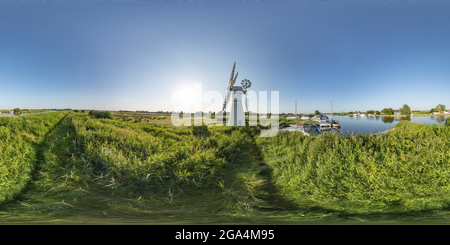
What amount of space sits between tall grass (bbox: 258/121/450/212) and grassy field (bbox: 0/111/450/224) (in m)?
0.02

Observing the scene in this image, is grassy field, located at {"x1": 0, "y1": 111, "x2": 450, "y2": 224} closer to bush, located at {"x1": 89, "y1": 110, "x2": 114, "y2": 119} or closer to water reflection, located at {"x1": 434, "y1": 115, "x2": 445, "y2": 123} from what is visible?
water reflection, located at {"x1": 434, "y1": 115, "x2": 445, "y2": 123}

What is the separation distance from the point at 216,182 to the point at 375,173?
9.07ft

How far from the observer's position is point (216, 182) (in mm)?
2953

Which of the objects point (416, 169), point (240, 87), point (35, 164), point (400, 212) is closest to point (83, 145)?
point (35, 164)


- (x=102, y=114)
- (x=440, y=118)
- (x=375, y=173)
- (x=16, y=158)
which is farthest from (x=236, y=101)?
(x=16, y=158)

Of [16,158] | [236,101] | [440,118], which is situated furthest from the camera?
[236,101]

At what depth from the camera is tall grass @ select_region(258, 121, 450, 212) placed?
82.6 inches

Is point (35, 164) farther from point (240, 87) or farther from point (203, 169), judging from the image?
point (240, 87)

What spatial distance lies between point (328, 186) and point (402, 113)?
5153mm

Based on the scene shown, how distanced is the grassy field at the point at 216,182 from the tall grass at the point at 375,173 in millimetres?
16

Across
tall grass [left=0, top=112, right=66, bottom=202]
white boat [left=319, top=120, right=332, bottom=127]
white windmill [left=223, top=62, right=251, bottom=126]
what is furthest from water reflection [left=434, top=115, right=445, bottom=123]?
tall grass [left=0, top=112, right=66, bottom=202]

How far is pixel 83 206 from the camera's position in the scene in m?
2.11

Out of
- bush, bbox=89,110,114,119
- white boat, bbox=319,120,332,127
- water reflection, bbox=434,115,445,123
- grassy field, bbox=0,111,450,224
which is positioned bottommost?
grassy field, bbox=0,111,450,224

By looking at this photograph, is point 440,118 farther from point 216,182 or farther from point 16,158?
point 16,158
